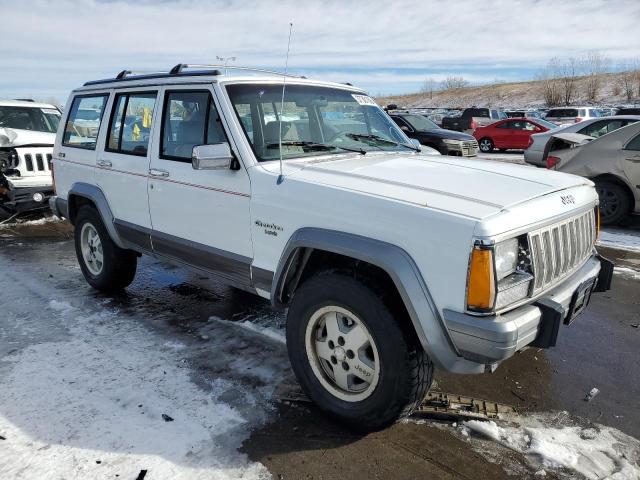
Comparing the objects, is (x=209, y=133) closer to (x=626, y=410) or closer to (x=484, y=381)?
(x=484, y=381)

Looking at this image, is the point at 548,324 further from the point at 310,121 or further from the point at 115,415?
the point at 115,415

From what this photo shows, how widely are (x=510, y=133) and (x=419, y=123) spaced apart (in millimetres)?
8369

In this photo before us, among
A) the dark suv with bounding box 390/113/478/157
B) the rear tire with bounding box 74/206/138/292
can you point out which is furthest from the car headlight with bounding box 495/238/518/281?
the dark suv with bounding box 390/113/478/157

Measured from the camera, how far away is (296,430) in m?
3.02

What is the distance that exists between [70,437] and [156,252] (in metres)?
1.75

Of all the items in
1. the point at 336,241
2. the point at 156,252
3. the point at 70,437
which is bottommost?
the point at 70,437

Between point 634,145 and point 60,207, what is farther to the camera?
point 634,145

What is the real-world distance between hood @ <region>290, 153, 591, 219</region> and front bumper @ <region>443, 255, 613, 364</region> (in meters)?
0.50

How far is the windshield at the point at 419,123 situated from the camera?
15.1 meters

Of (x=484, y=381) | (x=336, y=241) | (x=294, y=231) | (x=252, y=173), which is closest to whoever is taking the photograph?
(x=336, y=241)

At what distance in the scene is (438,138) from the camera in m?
14.4

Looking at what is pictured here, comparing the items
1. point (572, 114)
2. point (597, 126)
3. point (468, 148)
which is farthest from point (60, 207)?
point (572, 114)

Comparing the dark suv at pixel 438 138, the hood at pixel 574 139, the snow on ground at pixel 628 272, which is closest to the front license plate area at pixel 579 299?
the snow on ground at pixel 628 272

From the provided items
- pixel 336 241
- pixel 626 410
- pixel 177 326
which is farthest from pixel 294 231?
pixel 626 410
